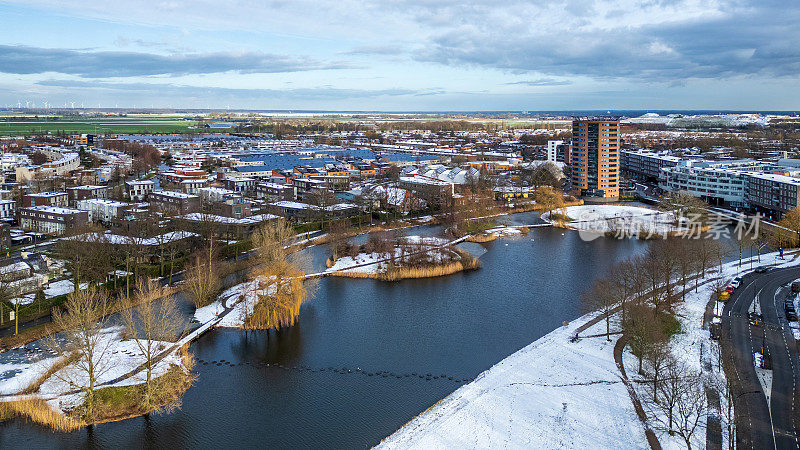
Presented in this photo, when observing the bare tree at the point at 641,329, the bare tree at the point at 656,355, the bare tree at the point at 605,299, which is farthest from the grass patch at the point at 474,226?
the bare tree at the point at 656,355

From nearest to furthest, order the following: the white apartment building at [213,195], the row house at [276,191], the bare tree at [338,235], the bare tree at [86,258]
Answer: the bare tree at [86,258] → the bare tree at [338,235] → the white apartment building at [213,195] → the row house at [276,191]

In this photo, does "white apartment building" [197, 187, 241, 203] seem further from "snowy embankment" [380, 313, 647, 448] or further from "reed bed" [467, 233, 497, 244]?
"snowy embankment" [380, 313, 647, 448]

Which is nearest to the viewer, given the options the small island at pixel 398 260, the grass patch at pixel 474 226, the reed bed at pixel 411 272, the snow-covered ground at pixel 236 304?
the snow-covered ground at pixel 236 304

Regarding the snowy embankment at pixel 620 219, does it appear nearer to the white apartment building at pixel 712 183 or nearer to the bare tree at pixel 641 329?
the white apartment building at pixel 712 183

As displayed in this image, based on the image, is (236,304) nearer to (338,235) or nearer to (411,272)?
(411,272)

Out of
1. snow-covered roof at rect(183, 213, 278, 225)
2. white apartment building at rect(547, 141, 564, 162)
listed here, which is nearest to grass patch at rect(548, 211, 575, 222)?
snow-covered roof at rect(183, 213, 278, 225)

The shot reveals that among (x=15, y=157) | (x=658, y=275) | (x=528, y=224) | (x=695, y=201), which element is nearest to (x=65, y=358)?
(x=658, y=275)
